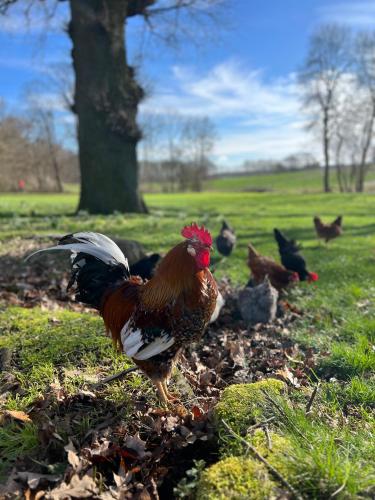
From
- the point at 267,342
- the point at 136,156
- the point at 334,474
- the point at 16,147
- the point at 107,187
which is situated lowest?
the point at 267,342

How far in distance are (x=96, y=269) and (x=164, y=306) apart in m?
0.93

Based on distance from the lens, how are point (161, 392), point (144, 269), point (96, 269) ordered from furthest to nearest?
point (144, 269), point (96, 269), point (161, 392)

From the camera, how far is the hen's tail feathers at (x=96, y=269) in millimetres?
3621

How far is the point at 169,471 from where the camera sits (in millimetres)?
2539

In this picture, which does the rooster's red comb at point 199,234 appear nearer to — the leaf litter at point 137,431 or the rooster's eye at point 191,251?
the rooster's eye at point 191,251

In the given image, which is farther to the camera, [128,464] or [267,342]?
[267,342]

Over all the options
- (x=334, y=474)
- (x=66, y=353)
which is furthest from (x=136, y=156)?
(x=334, y=474)

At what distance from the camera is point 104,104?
13.1 metres

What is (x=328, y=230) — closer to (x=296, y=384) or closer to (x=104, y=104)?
(x=296, y=384)

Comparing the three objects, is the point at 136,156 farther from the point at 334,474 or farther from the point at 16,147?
the point at 16,147

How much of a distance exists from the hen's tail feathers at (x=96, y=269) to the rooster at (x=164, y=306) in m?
0.02

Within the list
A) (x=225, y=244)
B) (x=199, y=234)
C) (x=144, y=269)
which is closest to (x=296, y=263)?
(x=225, y=244)

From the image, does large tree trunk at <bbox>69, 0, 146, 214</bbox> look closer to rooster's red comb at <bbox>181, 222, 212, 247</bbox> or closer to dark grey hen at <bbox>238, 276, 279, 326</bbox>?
dark grey hen at <bbox>238, 276, 279, 326</bbox>

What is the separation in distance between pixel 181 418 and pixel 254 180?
7776 centimetres
